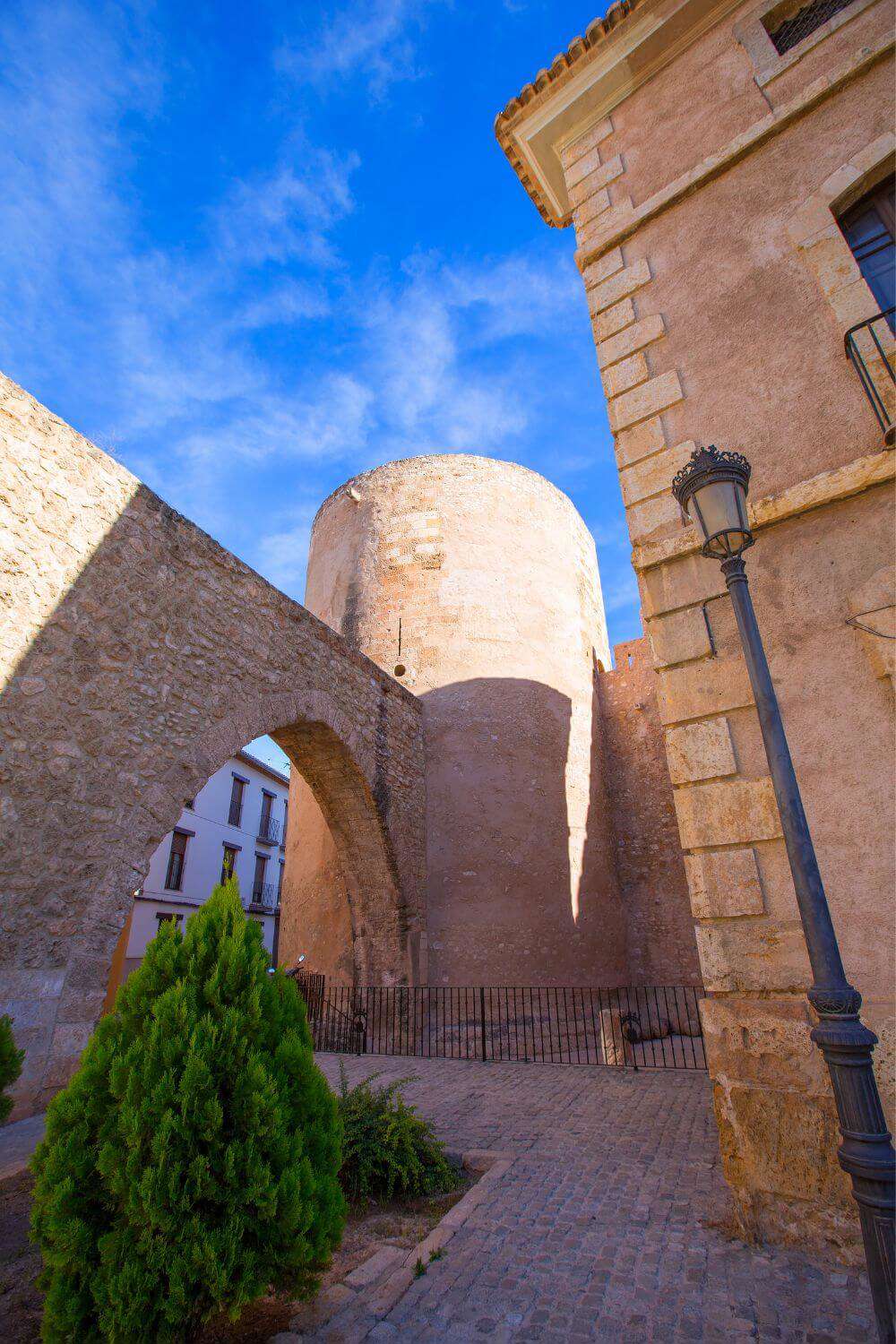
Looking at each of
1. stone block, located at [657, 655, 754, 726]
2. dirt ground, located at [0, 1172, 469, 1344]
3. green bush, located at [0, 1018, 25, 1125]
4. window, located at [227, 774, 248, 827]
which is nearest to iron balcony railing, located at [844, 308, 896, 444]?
stone block, located at [657, 655, 754, 726]

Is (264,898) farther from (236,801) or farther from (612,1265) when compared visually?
(612,1265)

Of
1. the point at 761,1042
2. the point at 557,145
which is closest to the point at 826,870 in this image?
the point at 761,1042

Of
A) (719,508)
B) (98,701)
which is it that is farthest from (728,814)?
(98,701)

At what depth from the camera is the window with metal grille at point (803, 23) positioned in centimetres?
496

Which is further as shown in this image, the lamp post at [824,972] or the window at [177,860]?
the window at [177,860]

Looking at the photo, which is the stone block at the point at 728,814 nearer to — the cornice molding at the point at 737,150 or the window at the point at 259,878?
the cornice molding at the point at 737,150

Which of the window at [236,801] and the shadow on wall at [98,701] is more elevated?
the window at [236,801]

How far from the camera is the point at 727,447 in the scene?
4066 millimetres

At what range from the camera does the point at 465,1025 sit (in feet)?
30.1

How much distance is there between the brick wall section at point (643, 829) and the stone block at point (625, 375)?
9033 millimetres

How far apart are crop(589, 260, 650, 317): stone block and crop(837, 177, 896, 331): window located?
127 centimetres

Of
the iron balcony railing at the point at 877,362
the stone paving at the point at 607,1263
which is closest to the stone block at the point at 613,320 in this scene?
the iron balcony railing at the point at 877,362

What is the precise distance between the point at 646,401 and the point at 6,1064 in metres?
5.60

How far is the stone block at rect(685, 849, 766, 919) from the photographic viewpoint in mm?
3281
